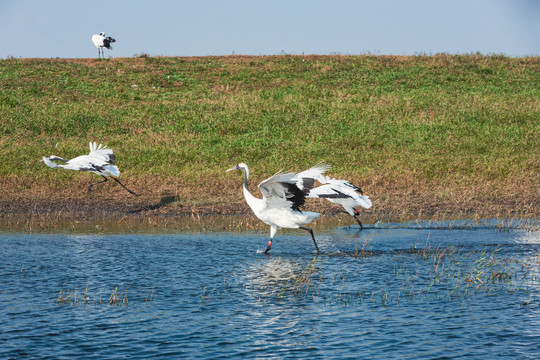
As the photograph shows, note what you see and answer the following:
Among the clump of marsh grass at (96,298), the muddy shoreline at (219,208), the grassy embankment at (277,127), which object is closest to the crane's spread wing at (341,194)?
the muddy shoreline at (219,208)

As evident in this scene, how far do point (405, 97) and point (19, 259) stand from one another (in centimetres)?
2385

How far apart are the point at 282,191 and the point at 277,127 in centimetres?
1684

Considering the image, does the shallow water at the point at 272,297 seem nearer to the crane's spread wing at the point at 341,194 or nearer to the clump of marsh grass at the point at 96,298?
the clump of marsh grass at the point at 96,298

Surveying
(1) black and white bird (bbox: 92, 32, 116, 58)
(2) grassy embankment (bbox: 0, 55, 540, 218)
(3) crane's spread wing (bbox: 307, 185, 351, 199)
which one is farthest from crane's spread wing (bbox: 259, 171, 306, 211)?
(1) black and white bird (bbox: 92, 32, 116, 58)

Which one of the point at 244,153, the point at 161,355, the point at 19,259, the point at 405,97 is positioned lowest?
the point at 161,355

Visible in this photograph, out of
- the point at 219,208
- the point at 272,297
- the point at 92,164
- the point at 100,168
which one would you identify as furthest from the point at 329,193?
the point at 92,164

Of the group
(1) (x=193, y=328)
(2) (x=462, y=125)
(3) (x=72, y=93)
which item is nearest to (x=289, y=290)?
(1) (x=193, y=328)

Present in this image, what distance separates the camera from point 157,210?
17.6m

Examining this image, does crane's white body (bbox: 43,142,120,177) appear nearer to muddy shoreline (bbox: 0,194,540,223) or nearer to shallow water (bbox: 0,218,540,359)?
muddy shoreline (bbox: 0,194,540,223)

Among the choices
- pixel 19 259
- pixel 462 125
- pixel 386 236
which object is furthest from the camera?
pixel 462 125

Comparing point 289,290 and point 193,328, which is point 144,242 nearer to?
point 289,290

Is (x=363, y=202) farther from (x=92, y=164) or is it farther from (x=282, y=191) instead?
(x=92, y=164)

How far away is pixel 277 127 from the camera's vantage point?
28.1 m

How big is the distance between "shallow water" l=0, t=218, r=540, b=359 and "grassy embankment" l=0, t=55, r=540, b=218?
5.14m
